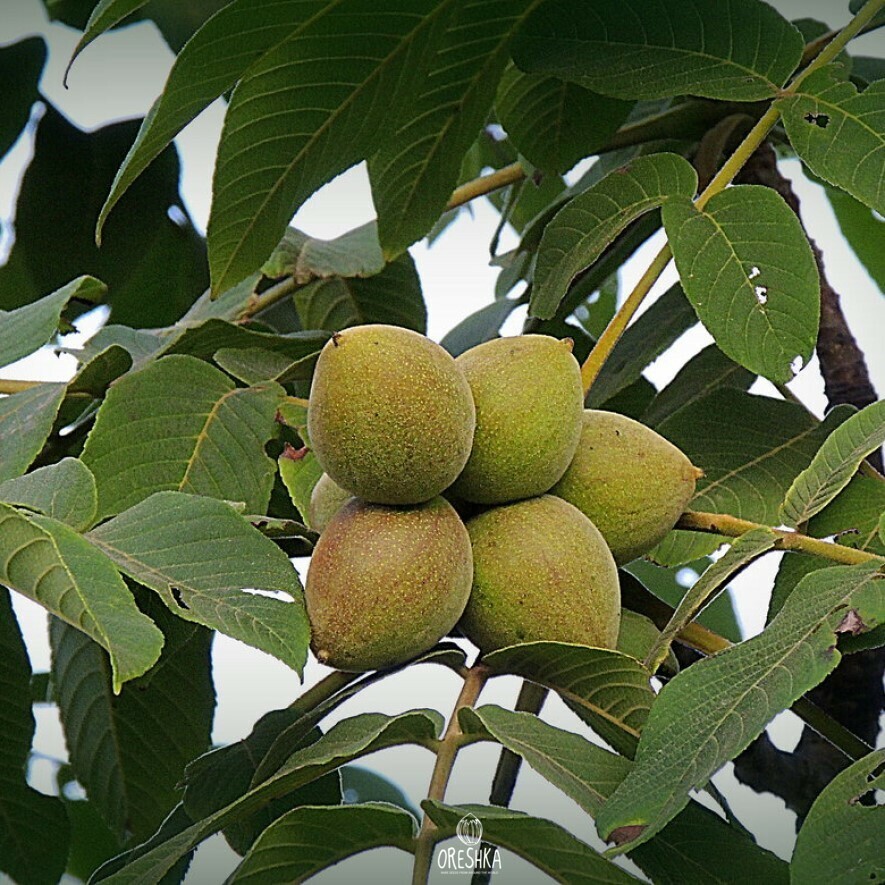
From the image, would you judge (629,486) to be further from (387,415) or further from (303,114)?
(303,114)

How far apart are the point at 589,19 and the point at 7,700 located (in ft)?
2.17

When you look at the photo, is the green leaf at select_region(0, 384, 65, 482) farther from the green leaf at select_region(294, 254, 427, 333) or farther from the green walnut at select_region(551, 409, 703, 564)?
the green leaf at select_region(294, 254, 427, 333)

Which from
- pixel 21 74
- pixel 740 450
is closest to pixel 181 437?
pixel 740 450

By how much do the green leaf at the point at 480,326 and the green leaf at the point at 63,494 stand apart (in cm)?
63

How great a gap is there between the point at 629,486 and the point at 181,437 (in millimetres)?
286

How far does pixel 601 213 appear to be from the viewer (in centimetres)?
85

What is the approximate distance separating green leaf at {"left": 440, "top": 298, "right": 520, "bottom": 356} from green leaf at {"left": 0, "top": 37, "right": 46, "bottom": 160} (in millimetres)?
549

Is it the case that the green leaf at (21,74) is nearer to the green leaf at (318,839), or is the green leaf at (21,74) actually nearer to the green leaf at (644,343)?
the green leaf at (644,343)

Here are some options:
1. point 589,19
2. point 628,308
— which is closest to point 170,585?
point 628,308

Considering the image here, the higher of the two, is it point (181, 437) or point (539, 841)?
point (181, 437)

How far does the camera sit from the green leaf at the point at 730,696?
19.9 inches

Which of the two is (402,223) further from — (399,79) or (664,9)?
(664,9)

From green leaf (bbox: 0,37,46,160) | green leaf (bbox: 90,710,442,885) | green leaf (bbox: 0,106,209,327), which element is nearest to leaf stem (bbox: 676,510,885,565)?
green leaf (bbox: 90,710,442,885)

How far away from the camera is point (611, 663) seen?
624 mm
